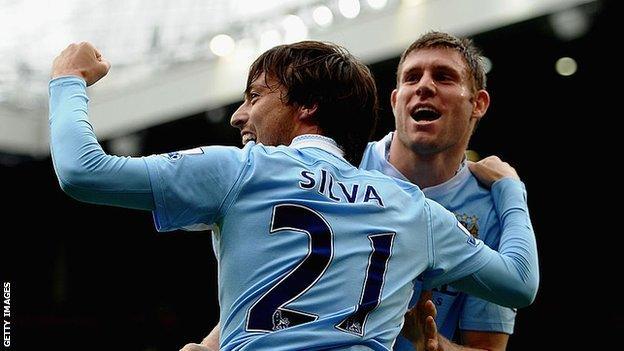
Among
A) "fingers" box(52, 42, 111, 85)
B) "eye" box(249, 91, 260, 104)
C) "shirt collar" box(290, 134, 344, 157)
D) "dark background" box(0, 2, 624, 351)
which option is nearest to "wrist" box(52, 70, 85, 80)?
"fingers" box(52, 42, 111, 85)

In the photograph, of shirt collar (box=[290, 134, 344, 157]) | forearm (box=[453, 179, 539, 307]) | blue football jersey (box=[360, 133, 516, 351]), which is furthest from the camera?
blue football jersey (box=[360, 133, 516, 351])

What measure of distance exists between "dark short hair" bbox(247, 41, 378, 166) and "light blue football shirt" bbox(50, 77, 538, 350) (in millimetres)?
95

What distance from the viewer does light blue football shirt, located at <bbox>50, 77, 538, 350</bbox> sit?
223 cm

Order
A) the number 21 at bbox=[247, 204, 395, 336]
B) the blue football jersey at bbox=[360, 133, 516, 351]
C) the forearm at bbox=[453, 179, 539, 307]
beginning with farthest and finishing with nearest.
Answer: the blue football jersey at bbox=[360, 133, 516, 351] → the forearm at bbox=[453, 179, 539, 307] → the number 21 at bbox=[247, 204, 395, 336]

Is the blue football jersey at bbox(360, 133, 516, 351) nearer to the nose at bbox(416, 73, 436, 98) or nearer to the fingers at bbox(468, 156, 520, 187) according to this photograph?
the fingers at bbox(468, 156, 520, 187)

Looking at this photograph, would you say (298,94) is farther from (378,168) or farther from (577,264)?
(577,264)

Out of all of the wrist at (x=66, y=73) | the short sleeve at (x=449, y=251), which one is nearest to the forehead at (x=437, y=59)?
the short sleeve at (x=449, y=251)

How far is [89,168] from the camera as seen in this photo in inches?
85.8

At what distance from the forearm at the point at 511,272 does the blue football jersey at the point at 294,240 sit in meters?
0.24

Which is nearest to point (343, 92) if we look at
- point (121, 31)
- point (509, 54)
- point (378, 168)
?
point (378, 168)

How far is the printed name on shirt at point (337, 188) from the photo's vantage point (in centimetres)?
238

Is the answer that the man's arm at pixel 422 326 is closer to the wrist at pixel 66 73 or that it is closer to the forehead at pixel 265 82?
the forehead at pixel 265 82

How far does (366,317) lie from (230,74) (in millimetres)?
10308

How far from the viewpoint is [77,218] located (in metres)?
19.1
